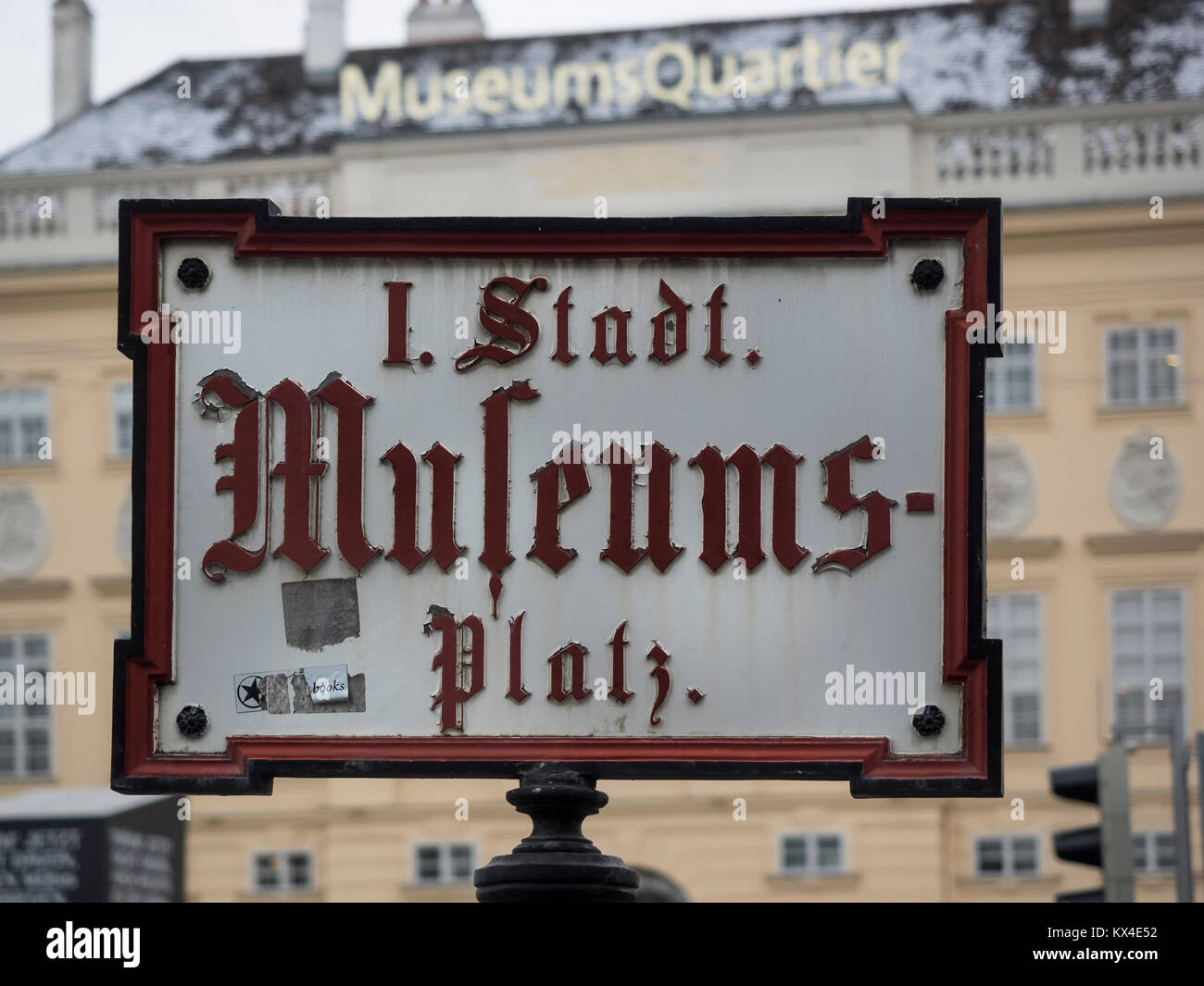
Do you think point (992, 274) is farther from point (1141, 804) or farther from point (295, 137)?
point (295, 137)

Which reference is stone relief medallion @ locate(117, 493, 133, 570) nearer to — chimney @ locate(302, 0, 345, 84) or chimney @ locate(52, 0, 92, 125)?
chimney @ locate(52, 0, 92, 125)

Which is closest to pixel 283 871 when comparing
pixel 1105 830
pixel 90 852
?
pixel 90 852

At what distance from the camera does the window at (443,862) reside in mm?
32406

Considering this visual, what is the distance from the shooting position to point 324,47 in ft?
121

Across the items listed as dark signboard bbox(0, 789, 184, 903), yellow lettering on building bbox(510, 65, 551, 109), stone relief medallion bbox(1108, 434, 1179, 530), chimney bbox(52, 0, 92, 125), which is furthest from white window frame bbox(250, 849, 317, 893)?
chimney bbox(52, 0, 92, 125)

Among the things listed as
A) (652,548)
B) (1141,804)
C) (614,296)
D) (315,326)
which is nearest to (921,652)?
(652,548)

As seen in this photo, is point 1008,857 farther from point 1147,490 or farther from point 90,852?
point 90,852

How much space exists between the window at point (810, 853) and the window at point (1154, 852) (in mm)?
3969

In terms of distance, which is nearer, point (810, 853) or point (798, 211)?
point (810, 853)

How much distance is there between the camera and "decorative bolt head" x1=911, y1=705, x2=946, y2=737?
13.1 ft

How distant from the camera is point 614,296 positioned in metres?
4.14

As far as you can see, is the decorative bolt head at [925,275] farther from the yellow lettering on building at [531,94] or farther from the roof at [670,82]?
the yellow lettering on building at [531,94]

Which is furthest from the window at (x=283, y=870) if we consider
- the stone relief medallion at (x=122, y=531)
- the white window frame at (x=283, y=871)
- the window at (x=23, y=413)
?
the window at (x=23, y=413)

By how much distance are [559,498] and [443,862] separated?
29.0 m
